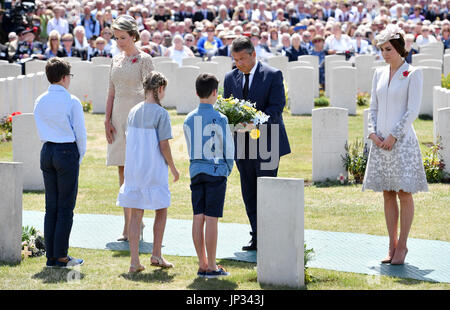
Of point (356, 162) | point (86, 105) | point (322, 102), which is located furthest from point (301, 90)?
point (356, 162)

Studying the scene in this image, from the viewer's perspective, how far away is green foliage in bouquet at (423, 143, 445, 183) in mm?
11141

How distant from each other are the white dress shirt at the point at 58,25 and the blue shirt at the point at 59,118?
15891mm

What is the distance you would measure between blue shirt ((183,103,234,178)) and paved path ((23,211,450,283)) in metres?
1.16

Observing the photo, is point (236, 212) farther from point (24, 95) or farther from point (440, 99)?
point (24, 95)

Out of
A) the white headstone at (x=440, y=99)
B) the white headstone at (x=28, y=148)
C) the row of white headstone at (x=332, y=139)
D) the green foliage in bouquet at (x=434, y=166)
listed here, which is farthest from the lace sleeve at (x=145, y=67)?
the white headstone at (x=440, y=99)

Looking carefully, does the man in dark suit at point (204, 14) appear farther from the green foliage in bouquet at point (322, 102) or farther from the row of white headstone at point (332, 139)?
the row of white headstone at point (332, 139)

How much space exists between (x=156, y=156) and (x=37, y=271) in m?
1.41

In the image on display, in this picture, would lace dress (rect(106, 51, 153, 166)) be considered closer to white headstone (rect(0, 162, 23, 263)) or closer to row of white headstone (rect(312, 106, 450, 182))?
white headstone (rect(0, 162, 23, 263))

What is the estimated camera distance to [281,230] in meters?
6.41

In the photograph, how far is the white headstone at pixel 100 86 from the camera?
56.5 ft

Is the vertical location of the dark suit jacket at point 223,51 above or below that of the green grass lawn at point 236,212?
above

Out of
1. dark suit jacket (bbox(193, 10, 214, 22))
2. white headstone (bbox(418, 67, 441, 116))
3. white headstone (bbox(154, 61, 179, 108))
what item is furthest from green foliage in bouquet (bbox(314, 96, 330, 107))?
dark suit jacket (bbox(193, 10, 214, 22))

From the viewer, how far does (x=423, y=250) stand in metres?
7.75

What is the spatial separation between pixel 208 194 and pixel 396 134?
1.70 meters
